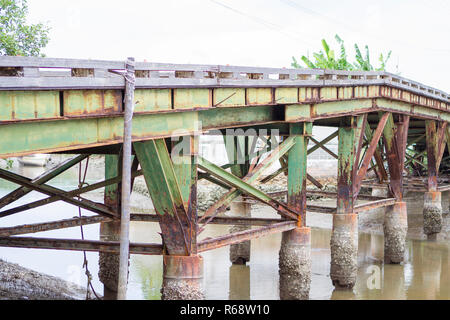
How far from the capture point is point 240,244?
61.6 feet

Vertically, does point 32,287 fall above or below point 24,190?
below

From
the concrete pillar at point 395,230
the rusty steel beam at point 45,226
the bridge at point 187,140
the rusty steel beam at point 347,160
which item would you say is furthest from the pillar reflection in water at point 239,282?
the concrete pillar at point 395,230

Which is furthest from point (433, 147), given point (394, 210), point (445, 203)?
point (394, 210)

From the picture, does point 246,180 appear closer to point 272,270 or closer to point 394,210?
point 272,270

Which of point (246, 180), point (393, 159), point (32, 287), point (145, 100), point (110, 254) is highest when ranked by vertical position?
point (145, 100)

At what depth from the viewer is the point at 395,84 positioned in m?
18.3

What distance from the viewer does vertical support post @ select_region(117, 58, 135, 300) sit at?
754 cm

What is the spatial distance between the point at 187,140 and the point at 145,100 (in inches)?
48.3

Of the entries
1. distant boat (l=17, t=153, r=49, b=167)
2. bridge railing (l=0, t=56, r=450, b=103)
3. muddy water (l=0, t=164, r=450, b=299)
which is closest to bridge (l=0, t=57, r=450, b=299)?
bridge railing (l=0, t=56, r=450, b=103)

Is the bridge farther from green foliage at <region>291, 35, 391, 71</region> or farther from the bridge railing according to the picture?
green foliage at <region>291, 35, 391, 71</region>

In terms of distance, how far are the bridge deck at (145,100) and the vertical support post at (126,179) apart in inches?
7.3

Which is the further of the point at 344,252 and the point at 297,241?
the point at 344,252

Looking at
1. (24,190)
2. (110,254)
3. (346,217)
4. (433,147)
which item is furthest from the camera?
(433,147)
